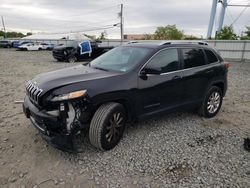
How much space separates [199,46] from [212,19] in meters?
29.6

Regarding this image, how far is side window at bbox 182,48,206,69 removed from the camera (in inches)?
165

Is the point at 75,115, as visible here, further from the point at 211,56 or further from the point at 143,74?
the point at 211,56

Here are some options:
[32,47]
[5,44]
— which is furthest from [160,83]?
[5,44]

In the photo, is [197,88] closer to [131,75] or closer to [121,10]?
[131,75]

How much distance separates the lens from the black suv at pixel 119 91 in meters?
2.96

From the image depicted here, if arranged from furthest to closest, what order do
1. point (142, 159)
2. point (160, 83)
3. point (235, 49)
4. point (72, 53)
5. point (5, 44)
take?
1. point (5, 44)
2. point (235, 49)
3. point (72, 53)
4. point (160, 83)
5. point (142, 159)

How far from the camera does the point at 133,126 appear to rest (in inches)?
168

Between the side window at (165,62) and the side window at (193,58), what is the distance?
0.81 ft

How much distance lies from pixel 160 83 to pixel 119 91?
845mm

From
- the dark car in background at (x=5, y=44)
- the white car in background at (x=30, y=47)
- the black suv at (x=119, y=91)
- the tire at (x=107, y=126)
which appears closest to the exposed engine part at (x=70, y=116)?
the black suv at (x=119, y=91)

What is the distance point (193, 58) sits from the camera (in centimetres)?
436

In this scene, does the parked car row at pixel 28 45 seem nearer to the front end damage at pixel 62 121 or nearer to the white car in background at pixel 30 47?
the white car in background at pixel 30 47

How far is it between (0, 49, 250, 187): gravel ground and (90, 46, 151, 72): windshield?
3.99ft

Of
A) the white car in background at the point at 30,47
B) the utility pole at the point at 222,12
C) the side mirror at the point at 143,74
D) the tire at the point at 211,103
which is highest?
the utility pole at the point at 222,12
